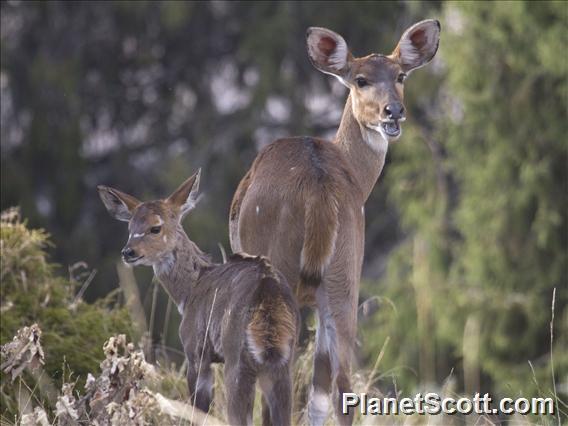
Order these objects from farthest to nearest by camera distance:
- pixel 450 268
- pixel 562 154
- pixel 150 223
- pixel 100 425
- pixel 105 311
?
1. pixel 450 268
2. pixel 562 154
3. pixel 105 311
4. pixel 150 223
5. pixel 100 425

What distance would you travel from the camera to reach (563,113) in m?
22.8

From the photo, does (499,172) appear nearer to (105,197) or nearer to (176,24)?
(176,24)

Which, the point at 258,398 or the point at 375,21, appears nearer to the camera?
the point at 258,398

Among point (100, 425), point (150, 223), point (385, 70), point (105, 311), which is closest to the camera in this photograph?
point (100, 425)

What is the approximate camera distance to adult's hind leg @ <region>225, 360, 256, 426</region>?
7.52 meters

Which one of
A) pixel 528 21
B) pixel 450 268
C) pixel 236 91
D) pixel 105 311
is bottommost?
pixel 105 311

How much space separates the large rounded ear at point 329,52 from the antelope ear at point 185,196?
121 cm

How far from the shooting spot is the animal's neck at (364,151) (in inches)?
380

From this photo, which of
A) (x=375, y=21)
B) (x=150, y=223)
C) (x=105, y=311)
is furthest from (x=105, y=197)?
(x=375, y=21)

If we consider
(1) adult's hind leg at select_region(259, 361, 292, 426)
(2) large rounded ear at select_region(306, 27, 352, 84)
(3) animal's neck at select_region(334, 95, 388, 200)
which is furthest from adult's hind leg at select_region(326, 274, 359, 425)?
(2) large rounded ear at select_region(306, 27, 352, 84)

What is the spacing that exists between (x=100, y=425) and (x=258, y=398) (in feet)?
7.29

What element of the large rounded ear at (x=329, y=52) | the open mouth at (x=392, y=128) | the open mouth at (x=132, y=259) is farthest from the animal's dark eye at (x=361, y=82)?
the open mouth at (x=132, y=259)

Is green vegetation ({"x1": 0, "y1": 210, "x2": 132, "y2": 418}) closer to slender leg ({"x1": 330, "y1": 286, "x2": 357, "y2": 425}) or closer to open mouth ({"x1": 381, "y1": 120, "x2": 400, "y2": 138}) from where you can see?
slender leg ({"x1": 330, "y1": 286, "x2": 357, "y2": 425})

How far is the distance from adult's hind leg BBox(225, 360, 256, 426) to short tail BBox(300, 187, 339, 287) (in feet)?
3.09
